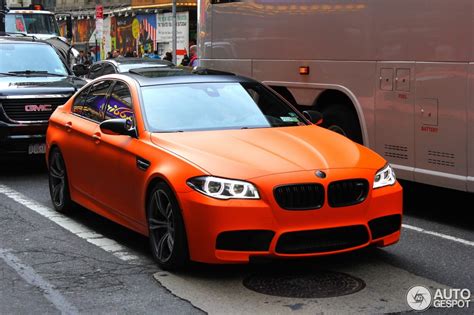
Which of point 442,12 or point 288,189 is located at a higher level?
point 442,12

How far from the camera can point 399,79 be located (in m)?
8.34

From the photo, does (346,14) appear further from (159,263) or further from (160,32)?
(160,32)

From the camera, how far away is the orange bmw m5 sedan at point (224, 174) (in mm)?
5602

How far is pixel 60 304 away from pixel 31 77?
25.2 ft

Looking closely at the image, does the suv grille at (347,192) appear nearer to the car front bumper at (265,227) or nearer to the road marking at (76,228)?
the car front bumper at (265,227)

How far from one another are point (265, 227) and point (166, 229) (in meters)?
0.95

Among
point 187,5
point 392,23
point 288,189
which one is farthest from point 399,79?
point 187,5

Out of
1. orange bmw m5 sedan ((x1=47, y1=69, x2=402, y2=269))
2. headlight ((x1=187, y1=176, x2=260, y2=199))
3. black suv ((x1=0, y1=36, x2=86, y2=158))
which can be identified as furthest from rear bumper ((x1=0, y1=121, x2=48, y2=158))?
headlight ((x1=187, y1=176, x2=260, y2=199))

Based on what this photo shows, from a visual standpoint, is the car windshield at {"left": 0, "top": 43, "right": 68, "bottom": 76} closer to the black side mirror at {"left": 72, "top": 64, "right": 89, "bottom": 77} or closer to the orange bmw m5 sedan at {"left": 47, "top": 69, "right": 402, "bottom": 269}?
the black side mirror at {"left": 72, "top": 64, "right": 89, "bottom": 77}

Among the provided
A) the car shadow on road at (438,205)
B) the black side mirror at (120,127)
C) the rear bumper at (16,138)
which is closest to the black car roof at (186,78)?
the black side mirror at (120,127)

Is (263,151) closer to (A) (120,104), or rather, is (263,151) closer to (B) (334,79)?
(A) (120,104)

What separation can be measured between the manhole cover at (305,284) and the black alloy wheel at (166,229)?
0.55 m

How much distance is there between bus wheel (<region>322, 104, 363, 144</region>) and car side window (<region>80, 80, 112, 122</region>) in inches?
118

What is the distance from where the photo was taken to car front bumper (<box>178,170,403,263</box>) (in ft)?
18.2
